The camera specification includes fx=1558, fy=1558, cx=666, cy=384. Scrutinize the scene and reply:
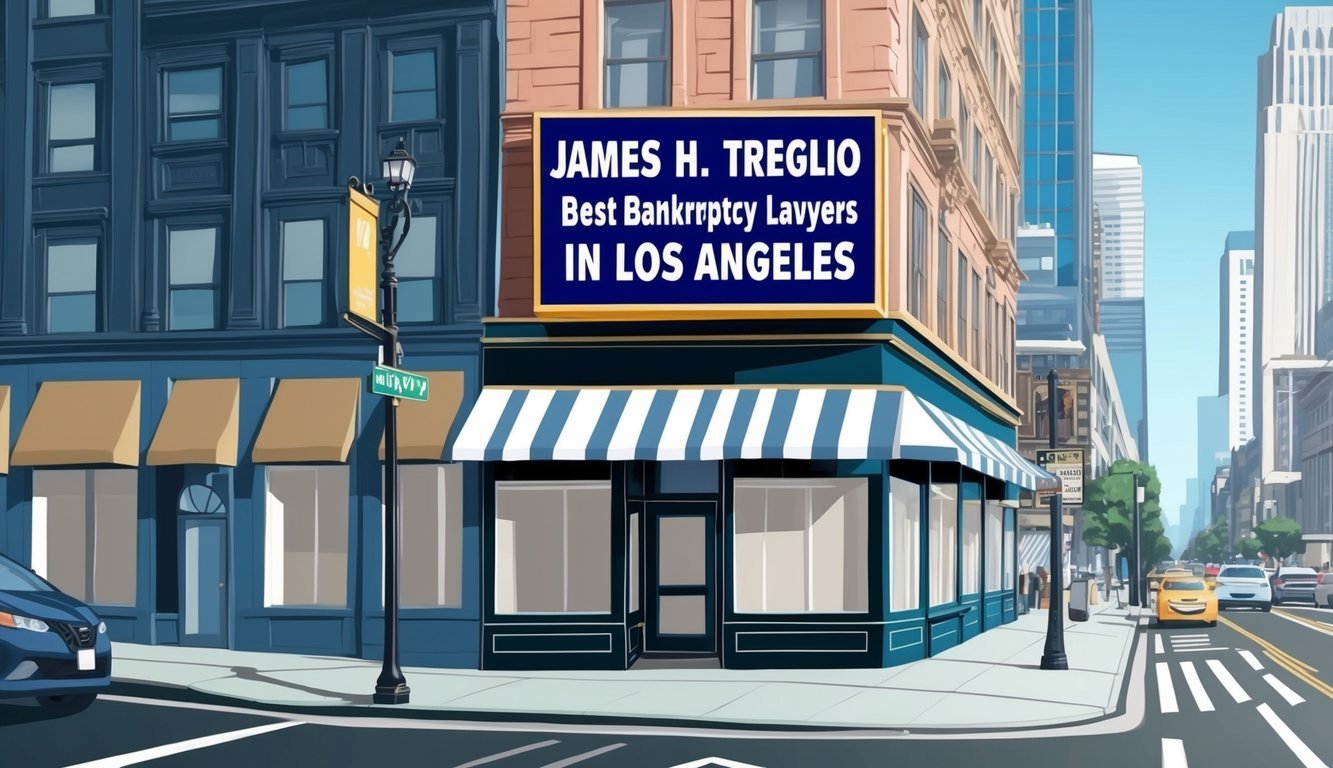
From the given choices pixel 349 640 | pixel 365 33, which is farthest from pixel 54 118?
pixel 349 640

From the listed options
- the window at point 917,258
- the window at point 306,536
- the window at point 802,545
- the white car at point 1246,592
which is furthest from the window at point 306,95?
the white car at point 1246,592

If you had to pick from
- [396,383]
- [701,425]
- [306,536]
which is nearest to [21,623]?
[396,383]

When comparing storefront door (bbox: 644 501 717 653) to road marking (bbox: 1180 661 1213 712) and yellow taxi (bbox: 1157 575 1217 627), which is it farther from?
yellow taxi (bbox: 1157 575 1217 627)

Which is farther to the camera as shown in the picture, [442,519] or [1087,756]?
[442,519]

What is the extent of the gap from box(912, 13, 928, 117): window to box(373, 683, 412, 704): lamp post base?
1394 cm

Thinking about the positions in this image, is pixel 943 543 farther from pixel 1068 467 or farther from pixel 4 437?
pixel 4 437

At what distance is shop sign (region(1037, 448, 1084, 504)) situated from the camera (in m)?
28.2

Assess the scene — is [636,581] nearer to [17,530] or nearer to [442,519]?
[442,519]

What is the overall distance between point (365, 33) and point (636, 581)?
1027cm

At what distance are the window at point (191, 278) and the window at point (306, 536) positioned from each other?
10.2 ft

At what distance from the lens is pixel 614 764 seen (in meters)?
14.5

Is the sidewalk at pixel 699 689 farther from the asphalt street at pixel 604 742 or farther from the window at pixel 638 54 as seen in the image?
the window at pixel 638 54

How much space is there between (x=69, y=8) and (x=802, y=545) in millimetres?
16394

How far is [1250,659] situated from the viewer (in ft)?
93.0
